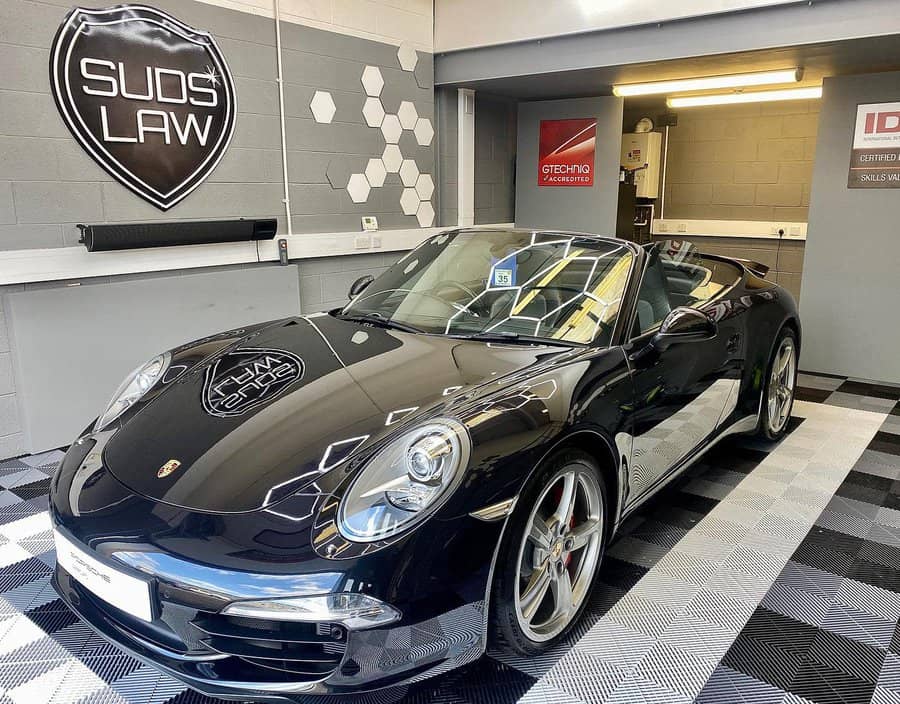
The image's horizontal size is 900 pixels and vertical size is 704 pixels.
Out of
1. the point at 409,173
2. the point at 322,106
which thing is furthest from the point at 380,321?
the point at 409,173

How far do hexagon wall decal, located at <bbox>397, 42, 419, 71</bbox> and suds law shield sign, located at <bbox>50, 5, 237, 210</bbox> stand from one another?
1.47m

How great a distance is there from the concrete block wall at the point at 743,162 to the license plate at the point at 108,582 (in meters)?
6.79

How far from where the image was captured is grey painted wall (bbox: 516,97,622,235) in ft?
18.8

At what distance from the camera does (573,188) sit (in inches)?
236

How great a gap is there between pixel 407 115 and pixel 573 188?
5.56ft

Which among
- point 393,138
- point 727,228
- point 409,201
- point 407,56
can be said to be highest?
point 407,56

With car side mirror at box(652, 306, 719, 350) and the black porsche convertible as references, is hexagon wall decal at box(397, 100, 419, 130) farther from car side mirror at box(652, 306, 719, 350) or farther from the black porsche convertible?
car side mirror at box(652, 306, 719, 350)

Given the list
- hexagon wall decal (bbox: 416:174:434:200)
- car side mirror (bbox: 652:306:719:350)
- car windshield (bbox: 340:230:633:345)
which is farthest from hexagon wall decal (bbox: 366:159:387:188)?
car side mirror (bbox: 652:306:719:350)

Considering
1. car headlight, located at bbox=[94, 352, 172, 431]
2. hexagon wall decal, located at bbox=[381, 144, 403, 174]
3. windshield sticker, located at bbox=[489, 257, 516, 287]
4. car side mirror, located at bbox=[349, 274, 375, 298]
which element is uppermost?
hexagon wall decal, located at bbox=[381, 144, 403, 174]

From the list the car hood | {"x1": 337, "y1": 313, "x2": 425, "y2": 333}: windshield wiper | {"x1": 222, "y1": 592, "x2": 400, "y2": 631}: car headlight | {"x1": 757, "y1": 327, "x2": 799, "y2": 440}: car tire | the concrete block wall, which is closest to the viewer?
{"x1": 222, "y1": 592, "x2": 400, "y2": 631}: car headlight

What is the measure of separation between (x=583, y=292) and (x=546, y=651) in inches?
44.8

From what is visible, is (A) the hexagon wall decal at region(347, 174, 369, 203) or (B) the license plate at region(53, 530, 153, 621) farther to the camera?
(A) the hexagon wall decal at region(347, 174, 369, 203)

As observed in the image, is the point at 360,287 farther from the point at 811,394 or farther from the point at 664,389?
the point at 811,394

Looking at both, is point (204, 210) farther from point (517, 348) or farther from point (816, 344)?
point (816, 344)
